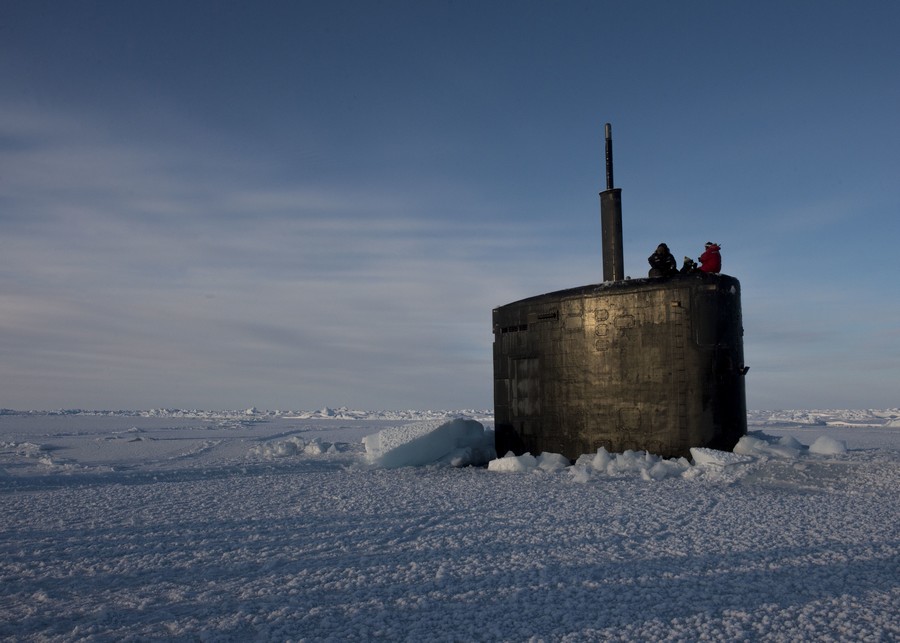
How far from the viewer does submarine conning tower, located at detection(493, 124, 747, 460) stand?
8445 millimetres

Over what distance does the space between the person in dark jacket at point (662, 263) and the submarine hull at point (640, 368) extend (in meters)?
0.32

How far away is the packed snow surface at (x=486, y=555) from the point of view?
3283mm

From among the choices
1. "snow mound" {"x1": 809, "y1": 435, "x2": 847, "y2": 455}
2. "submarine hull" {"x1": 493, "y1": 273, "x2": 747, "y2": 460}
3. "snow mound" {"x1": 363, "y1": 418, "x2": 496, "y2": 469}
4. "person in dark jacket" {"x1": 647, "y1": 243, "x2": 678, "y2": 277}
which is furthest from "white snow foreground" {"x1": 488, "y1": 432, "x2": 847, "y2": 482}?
"person in dark jacket" {"x1": 647, "y1": 243, "x2": 678, "y2": 277}

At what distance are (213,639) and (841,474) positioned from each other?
735 centimetres

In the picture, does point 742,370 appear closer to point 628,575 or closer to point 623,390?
point 623,390

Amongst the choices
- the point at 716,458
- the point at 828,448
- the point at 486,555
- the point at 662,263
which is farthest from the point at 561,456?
the point at 486,555

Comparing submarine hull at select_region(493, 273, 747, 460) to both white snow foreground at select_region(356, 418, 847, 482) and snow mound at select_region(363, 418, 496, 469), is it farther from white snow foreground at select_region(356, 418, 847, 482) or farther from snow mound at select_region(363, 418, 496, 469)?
snow mound at select_region(363, 418, 496, 469)

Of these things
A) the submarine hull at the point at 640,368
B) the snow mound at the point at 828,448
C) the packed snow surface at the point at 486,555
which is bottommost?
the packed snow surface at the point at 486,555

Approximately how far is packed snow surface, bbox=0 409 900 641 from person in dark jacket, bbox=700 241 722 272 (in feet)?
8.13

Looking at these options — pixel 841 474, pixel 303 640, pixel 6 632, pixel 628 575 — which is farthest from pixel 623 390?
pixel 6 632

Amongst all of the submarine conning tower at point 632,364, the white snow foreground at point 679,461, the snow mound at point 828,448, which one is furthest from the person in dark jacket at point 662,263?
the snow mound at point 828,448

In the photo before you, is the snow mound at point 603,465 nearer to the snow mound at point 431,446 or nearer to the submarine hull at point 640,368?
the submarine hull at point 640,368

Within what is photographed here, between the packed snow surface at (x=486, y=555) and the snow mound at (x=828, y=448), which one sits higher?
the snow mound at (x=828, y=448)

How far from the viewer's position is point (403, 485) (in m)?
8.39
